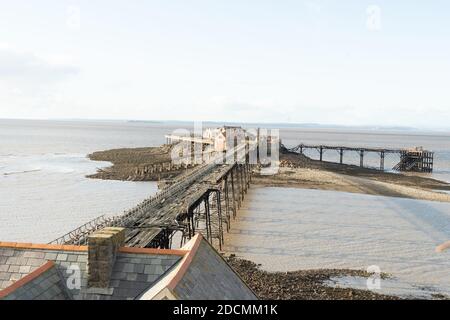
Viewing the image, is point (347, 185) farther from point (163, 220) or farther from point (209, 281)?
point (209, 281)

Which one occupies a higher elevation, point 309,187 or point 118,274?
point 118,274

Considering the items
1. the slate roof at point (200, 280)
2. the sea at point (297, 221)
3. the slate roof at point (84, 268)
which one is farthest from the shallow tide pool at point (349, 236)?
the slate roof at point (84, 268)

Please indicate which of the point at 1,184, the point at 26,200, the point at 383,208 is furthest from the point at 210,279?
the point at 1,184

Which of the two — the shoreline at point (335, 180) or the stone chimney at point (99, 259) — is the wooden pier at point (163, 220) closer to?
the stone chimney at point (99, 259)

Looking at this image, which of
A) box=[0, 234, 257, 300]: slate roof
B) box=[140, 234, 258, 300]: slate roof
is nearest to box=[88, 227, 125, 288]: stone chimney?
box=[0, 234, 257, 300]: slate roof

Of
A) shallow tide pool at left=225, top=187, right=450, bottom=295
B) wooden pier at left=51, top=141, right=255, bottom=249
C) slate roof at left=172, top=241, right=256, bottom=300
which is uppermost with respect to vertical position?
slate roof at left=172, top=241, right=256, bottom=300

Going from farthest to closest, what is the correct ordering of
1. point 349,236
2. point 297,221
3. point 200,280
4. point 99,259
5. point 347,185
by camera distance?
point 347,185 < point 297,221 < point 349,236 < point 99,259 < point 200,280

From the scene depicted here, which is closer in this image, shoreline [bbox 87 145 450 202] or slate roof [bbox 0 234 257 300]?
slate roof [bbox 0 234 257 300]

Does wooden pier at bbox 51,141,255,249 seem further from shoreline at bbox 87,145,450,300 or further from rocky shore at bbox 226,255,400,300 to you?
rocky shore at bbox 226,255,400,300

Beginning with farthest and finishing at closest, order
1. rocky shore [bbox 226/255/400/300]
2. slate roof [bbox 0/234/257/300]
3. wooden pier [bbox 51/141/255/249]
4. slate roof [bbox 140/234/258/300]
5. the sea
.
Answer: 1. the sea
2. rocky shore [bbox 226/255/400/300]
3. wooden pier [bbox 51/141/255/249]
4. slate roof [bbox 0/234/257/300]
5. slate roof [bbox 140/234/258/300]

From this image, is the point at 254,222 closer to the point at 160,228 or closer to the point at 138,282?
the point at 160,228

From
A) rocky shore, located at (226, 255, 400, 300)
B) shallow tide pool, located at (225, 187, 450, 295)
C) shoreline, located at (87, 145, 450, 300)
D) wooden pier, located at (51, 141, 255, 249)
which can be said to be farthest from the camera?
shallow tide pool, located at (225, 187, 450, 295)

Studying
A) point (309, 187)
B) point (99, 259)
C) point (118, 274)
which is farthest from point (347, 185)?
point (99, 259)

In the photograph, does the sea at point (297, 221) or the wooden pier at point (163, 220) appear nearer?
the wooden pier at point (163, 220)
